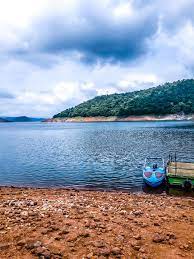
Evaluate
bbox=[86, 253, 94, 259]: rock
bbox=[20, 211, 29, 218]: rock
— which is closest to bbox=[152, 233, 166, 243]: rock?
bbox=[86, 253, 94, 259]: rock

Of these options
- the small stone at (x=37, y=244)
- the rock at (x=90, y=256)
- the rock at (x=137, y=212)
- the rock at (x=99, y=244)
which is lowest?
the rock at (x=137, y=212)

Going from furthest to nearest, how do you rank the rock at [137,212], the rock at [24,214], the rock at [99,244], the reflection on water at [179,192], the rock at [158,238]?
the reflection on water at [179,192] < the rock at [137,212] < the rock at [24,214] < the rock at [158,238] < the rock at [99,244]

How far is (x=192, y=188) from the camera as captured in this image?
26625 millimetres

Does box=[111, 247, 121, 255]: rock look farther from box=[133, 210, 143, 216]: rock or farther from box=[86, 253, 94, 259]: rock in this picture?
box=[133, 210, 143, 216]: rock

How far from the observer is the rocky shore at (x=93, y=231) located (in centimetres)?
1077

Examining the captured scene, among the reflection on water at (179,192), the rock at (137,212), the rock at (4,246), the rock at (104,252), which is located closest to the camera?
the rock at (104,252)

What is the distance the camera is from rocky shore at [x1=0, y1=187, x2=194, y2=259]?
10.8 m

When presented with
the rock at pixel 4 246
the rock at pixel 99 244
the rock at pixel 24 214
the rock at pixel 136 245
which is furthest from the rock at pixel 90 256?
the rock at pixel 24 214

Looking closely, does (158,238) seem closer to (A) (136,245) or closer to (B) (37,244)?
(A) (136,245)

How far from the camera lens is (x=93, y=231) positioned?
41.4 ft

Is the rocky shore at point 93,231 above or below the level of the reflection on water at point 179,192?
above

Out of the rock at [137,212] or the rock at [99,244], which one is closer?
the rock at [99,244]

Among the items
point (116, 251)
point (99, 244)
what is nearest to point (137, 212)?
A: point (99, 244)

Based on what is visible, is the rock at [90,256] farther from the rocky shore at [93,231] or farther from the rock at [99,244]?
the rock at [99,244]
